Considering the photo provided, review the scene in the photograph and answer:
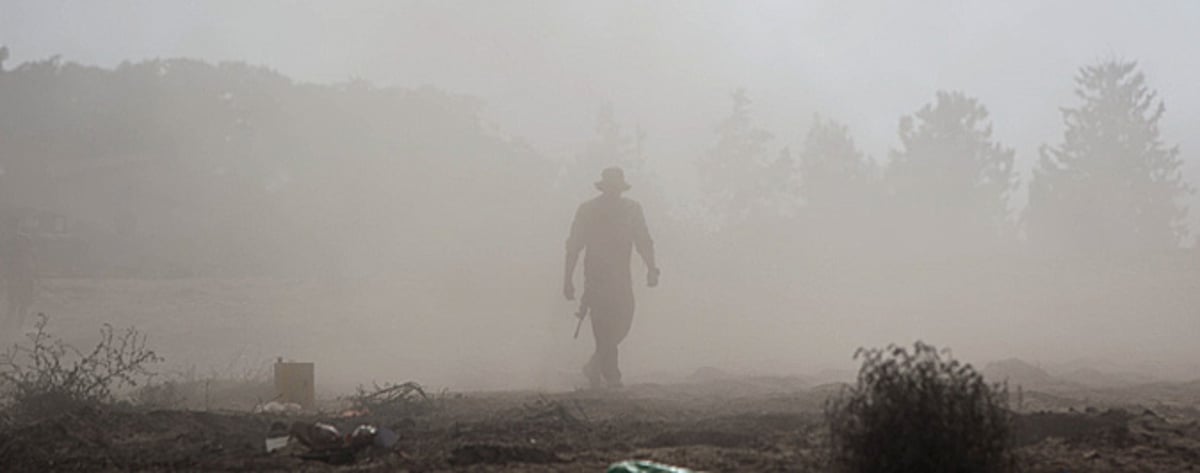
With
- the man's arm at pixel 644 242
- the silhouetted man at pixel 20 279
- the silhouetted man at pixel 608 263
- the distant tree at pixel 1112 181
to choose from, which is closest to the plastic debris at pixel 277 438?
the silhouetted man at pixel 608 263

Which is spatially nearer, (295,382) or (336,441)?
(336,441)

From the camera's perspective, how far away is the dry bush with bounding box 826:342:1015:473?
425 centimetres

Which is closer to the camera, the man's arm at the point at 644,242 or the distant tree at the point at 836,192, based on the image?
the man's arm at the point at 644,242

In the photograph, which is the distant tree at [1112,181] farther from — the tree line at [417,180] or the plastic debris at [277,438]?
the plastic debris at [277,438]

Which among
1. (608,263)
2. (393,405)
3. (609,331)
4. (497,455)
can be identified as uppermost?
(608,263)

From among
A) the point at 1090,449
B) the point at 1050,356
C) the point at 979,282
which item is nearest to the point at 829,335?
the point at 1050,356

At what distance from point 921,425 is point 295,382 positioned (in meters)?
7.66

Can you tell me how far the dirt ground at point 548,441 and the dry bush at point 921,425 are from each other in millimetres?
887

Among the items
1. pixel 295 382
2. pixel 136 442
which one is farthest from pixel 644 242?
pixel 136 442

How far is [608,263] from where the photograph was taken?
1428 cm

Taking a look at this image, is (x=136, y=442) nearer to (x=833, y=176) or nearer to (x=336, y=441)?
(x=336, y=441)

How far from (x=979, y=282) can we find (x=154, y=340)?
29027mm

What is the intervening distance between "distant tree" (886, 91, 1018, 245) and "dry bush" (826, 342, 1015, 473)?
5484cm

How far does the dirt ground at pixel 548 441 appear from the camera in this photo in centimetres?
586
